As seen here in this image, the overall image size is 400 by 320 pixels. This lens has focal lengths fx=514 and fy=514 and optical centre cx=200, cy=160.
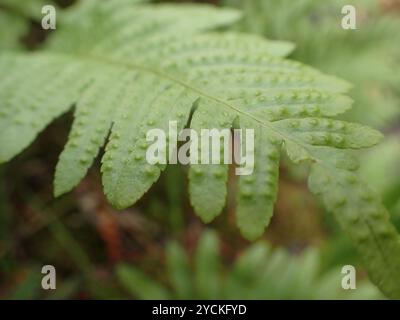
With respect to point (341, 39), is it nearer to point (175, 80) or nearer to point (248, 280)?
point (248, 280)

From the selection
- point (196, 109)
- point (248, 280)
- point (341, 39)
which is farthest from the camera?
point (341, 39)

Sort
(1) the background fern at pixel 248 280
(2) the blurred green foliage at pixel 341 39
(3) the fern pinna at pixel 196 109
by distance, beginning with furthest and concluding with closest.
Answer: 1. (2) the blurred green foliage at pixel 341 39
2. (1) the background fern at pixel 248 280
3. (3) the fern pinna at pixel 196 109

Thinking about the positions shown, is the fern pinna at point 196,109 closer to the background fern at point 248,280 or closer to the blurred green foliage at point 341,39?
the blurred green foliage at point 341,39

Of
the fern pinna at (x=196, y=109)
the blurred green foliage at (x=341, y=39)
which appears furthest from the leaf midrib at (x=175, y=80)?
the blurred green foliage at (x=341, y=39)

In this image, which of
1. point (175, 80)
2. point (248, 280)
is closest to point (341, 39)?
point (248, 280)

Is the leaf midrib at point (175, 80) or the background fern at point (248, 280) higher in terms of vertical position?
the leaf midrib at point (175, 80)

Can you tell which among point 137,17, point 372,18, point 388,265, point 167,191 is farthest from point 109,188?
point 372,18

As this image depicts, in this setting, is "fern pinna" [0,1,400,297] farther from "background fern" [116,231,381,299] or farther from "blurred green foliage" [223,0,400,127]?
"background fern" [116,231,381,299]

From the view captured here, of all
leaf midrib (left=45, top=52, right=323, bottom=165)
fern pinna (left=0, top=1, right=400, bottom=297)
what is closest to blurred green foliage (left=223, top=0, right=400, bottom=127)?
fern pinna (left=0, top=1, right=400, bottom=297)

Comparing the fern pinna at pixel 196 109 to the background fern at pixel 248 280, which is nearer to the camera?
the fern pinna at pixel 196 109

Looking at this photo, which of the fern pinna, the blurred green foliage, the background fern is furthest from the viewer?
the blurred green foliage
